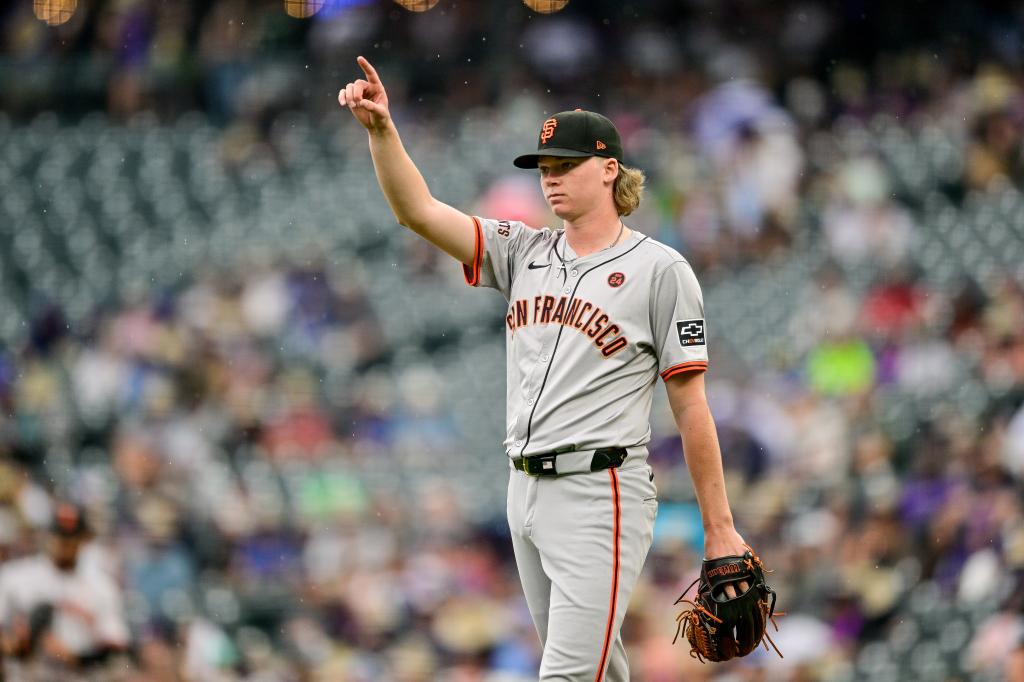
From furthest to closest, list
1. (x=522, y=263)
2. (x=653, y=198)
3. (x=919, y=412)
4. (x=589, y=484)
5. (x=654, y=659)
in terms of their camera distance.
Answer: (x=653, y=198) → (x=919, y=412) → (x=654, y=659) → (x=522, y=263) → (x=589, y=484)

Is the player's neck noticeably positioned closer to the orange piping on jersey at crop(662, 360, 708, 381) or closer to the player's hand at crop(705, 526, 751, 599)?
the orange piping on jersey at crop(662, 360, 708, 381)

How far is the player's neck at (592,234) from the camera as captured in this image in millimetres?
2688

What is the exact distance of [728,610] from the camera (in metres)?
2.55

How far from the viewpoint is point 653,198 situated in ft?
20.0

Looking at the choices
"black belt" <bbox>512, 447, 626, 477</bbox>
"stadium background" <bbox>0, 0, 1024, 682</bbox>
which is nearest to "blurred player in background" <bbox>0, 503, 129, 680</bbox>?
"stadium background" <bbox>0, 0, 1024, 682</bbox>

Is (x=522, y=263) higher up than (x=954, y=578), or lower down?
higher up

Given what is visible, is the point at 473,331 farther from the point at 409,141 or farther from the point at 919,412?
the point at 919,412

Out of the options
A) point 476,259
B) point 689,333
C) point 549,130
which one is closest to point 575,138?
point 549,130

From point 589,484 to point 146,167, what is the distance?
15.6ft

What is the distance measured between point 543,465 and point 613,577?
0.86ft

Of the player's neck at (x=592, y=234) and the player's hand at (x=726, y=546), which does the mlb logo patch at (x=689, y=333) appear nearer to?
the player's neck at (x=592, y=234)

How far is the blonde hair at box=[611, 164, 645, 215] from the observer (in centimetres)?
272

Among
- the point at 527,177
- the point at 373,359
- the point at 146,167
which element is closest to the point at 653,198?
the point at 527,177

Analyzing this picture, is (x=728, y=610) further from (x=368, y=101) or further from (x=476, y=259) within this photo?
(x=368, y=101)
